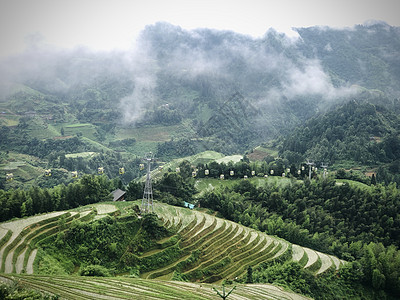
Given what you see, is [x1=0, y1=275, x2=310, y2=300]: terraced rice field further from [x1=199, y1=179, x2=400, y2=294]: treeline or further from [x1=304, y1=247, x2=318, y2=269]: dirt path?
[x1=199, y1=179, x2=400, y2=294]: treeline

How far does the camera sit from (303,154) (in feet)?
289

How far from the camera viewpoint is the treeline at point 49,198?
95.8ft

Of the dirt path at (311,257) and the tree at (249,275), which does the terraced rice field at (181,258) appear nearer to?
the dirt path at (311,257)

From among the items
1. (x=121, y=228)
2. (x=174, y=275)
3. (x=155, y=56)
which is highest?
(x=155, y=56)

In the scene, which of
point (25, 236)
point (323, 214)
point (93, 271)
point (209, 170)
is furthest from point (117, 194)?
point (323, 214)

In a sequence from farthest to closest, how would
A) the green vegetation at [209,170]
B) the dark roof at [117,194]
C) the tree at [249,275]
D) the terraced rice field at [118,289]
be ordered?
1. the dark roof at [117,194]
2. the tree at [249,275]
3. the green vegetation at [209,170]
4. the terraced rice field at [118,289]

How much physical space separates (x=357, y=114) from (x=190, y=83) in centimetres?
8976

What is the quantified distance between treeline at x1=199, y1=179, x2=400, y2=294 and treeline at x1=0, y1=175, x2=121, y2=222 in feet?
46.8

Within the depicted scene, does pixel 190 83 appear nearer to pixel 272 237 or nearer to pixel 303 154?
pixel 303 154

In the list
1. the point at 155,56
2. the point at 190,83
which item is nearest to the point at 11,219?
the point at 190,83

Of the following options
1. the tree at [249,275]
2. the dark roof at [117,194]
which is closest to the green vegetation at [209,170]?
the tree at [249,275]

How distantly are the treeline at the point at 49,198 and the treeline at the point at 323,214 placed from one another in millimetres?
14253

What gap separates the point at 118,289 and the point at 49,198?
1754cm

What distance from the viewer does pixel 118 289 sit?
19.3 metres
